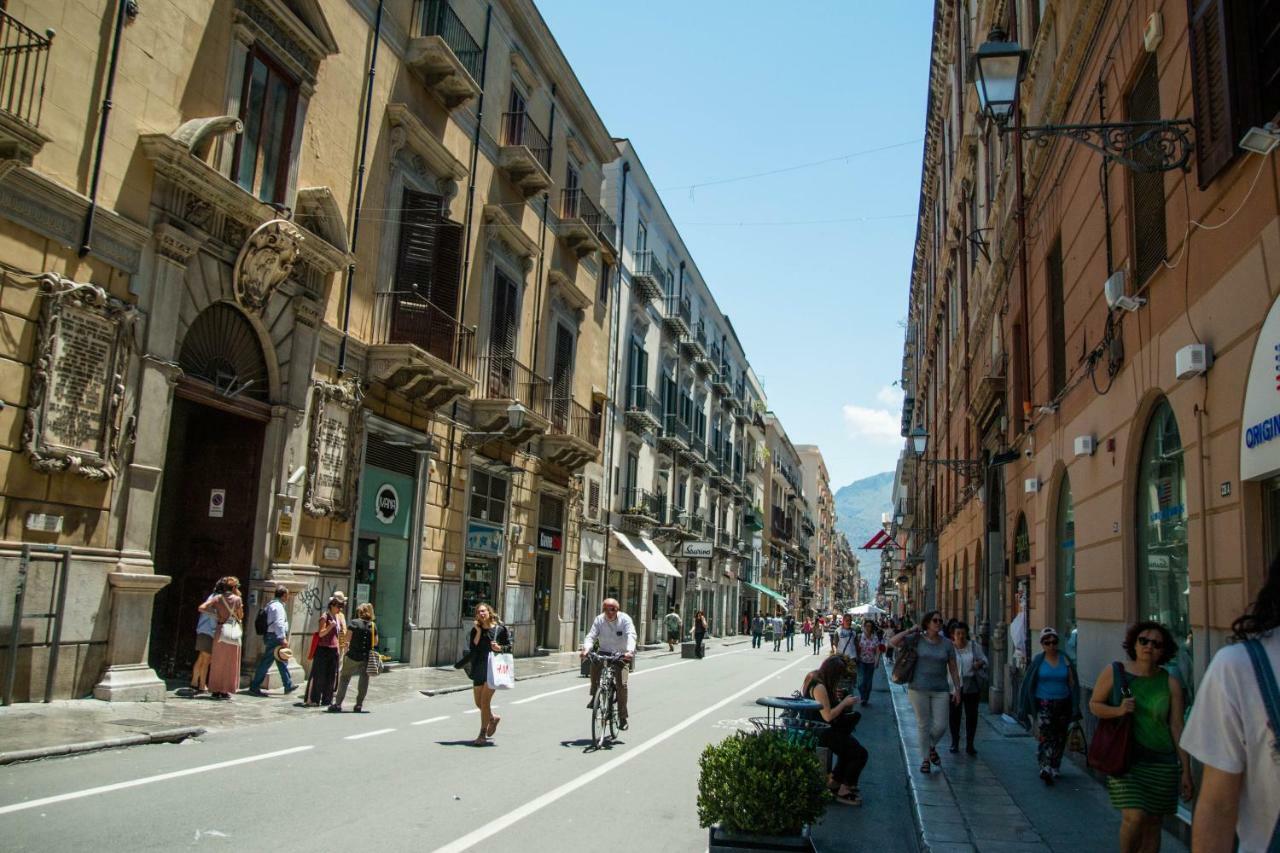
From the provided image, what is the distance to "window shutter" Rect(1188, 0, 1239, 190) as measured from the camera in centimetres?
684

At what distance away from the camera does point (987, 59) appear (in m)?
8.54

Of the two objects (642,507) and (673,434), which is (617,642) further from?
(673,434)

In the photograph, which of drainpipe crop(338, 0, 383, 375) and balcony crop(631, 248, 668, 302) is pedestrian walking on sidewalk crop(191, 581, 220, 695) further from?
balcony crop(631, 248, 668, 302)

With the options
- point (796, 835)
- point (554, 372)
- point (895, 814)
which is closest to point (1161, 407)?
point (895, 814)

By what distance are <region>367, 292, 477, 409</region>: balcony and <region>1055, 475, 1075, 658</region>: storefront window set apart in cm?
1140

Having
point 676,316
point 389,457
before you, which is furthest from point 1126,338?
point 676,316

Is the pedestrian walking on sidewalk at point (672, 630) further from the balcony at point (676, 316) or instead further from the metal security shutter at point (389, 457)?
the metal security shutter at point (389, 457)

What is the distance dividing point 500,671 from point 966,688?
587 cm

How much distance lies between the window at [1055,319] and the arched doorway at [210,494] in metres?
11.8

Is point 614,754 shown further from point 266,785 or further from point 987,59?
point 987,59

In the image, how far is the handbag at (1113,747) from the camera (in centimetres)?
583

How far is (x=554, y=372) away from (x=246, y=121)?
14.3 m

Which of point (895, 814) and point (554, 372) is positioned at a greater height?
point (554, 372)

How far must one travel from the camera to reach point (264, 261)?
1519cm
